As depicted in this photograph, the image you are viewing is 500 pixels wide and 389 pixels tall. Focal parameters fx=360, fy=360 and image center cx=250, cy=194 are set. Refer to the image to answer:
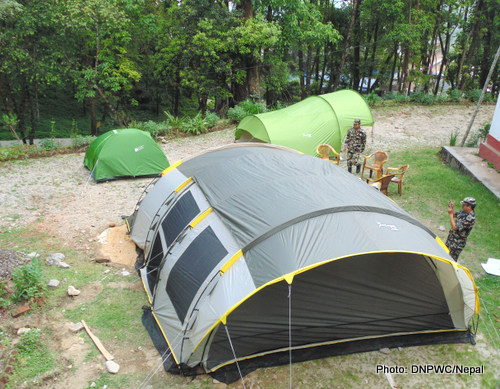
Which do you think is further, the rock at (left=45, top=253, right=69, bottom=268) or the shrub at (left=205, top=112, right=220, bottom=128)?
the shrub at (left=205, top=112, right=220, bottom=128)

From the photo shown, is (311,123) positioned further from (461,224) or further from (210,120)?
(461,224)

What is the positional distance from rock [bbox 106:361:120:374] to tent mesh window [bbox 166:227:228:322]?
0.91 metres

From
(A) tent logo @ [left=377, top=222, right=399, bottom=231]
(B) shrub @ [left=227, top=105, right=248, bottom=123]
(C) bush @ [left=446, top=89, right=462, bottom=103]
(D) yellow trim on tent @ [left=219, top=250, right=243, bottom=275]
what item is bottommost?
(B) shrub @ [left=227, top=105, right=248, bottom=123]

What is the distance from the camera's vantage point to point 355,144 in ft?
32.4

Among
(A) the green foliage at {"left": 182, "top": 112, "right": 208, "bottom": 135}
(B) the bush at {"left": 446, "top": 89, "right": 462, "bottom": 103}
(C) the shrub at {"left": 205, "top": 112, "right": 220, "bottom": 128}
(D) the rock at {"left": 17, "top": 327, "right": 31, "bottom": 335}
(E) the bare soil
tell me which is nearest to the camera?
(E) the bare soil

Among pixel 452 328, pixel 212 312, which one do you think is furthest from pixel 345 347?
pixel 212 312

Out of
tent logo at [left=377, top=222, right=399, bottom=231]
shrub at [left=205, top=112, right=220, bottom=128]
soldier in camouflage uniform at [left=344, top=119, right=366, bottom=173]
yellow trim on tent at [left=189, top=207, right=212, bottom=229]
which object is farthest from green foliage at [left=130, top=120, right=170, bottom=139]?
tent logo at [left=377, top=222, right=399, bottom=231]

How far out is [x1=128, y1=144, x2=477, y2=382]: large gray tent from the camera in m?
4.13

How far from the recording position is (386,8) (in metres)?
18.6

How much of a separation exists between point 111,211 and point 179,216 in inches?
139

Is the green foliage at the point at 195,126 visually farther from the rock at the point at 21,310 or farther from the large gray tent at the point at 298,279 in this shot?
the rock at the point at 21,310

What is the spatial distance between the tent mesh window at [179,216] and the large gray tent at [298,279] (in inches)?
4.4

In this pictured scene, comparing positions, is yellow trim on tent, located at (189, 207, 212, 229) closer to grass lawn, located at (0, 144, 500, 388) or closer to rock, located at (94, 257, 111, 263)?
grass lawn, located at (0, 144, 500, 388)

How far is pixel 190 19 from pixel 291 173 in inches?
543
